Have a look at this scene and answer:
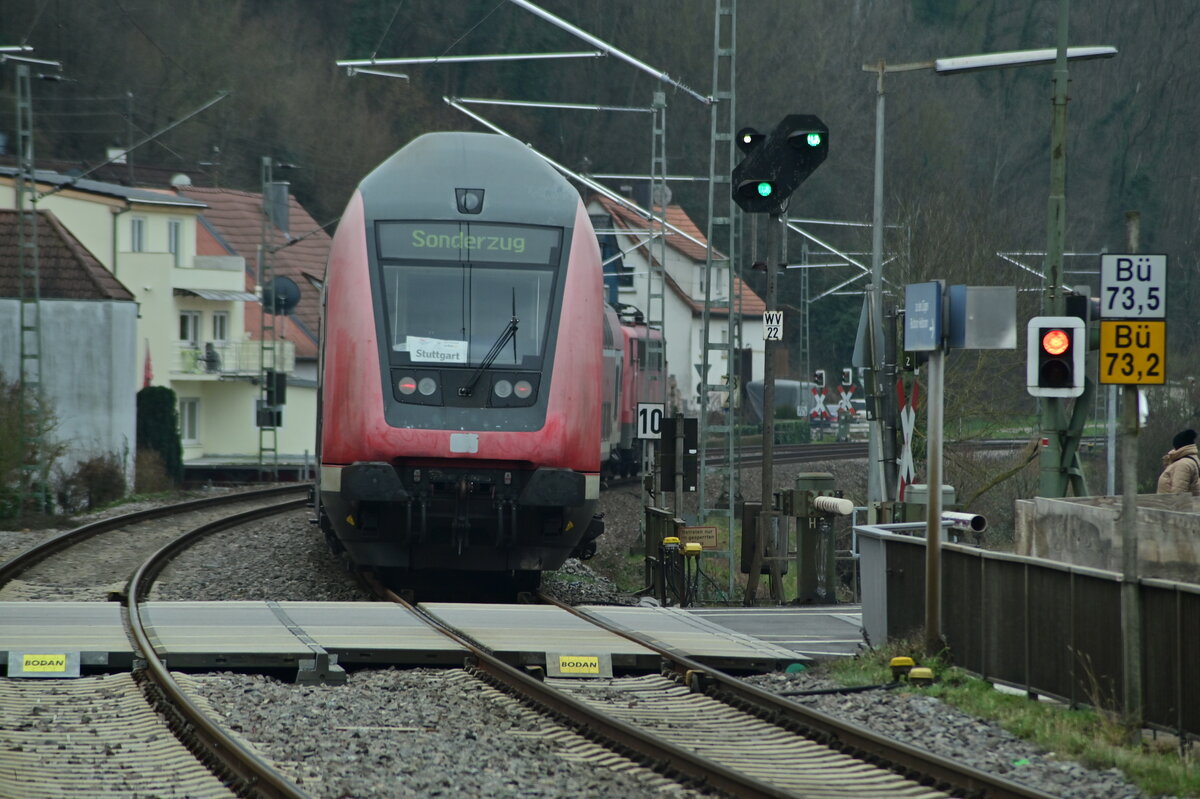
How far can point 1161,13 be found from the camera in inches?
2379

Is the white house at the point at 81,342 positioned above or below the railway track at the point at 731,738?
above

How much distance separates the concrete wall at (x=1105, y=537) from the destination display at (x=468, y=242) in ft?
16.3

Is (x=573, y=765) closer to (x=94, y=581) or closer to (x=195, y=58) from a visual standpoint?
(x=94, y=581)

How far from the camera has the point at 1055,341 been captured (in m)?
11.8

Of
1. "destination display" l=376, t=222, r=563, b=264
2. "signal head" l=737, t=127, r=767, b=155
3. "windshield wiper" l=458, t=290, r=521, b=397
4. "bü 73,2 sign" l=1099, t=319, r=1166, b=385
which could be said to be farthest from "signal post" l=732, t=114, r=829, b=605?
"bü 73,2 sign" l=1099, t=319, r=1166, b=385

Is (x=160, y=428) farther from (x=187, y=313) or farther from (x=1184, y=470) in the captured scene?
(x=1184, y=470)

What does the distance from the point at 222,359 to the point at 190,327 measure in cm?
158

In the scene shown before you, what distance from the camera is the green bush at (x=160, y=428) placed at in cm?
4806

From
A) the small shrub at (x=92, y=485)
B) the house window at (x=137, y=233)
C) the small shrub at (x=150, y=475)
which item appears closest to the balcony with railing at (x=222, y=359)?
the house window at (x=137, y=233)

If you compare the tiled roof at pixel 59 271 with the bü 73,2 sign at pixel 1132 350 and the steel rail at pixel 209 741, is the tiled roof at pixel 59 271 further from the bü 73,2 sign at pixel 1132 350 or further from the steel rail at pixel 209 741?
the bü 73,2 sign at pixel 1132 350

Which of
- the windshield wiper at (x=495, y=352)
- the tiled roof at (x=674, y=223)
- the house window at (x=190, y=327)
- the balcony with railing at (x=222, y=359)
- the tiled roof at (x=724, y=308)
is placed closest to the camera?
the windshield wiper at (x=495, y=352)

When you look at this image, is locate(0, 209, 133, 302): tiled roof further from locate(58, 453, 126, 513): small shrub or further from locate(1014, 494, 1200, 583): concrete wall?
locate(1014, 494, 1200, 583): concrete wall

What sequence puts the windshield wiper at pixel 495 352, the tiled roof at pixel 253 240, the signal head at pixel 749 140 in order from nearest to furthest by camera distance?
the windshield wiper at pixel 495 352 → the signal head at pixel 749 140 → the tiled roof at pixel 253 240

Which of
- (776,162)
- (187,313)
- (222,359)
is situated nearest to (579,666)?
(776,162)
